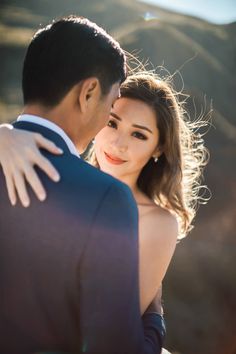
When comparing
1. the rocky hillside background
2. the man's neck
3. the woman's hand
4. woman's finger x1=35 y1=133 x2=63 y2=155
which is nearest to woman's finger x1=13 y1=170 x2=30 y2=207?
the woman's hand

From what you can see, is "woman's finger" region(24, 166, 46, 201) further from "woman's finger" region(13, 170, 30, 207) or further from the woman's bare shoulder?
the woman's bare shoulder

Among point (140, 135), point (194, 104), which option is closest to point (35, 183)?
point (140, 135)

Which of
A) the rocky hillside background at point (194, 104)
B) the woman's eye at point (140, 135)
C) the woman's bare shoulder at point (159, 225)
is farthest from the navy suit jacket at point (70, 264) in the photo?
the rocky hillside background at point (194, 104)

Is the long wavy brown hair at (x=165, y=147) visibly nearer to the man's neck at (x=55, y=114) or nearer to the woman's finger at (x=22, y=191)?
the man's neck at (x=55, y=114)

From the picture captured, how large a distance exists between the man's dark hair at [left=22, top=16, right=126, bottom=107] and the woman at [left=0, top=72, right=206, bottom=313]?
4.79 ft

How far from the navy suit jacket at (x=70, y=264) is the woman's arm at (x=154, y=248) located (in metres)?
1.40

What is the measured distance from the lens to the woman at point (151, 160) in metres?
3.32

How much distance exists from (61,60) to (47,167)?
0.40 meters

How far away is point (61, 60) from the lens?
1874mm

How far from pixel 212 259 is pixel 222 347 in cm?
186

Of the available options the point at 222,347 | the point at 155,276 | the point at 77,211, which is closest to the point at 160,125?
the point at 155,276

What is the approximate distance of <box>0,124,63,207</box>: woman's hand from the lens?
1.65 m

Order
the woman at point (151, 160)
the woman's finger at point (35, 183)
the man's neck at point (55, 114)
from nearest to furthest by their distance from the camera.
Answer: the woman's finger at point (35, 183) → the man's neck at point (55, 114) → the woman at point (151, 160)

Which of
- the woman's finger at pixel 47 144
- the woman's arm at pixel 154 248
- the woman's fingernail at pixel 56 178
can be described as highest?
the woman's finger at pixel 47 144
